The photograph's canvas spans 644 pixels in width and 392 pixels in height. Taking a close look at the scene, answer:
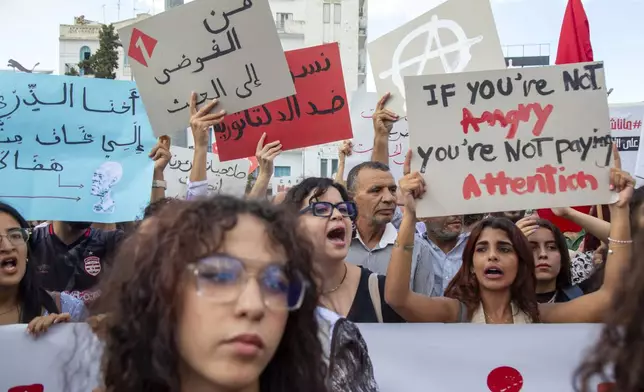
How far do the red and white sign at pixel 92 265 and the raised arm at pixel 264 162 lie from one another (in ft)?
3.24

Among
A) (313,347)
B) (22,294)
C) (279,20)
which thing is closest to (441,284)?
(22,294)

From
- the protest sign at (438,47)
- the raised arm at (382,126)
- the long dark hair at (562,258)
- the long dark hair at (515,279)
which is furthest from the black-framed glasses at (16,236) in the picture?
the long dark hair at (562,258)

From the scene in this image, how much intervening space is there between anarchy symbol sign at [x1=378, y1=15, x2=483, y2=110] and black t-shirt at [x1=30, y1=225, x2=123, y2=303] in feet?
6.29

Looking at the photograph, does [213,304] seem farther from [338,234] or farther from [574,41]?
[574,41]

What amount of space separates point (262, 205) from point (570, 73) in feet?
6.75

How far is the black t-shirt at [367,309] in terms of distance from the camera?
3037 mm

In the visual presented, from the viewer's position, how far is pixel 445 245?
441 cm

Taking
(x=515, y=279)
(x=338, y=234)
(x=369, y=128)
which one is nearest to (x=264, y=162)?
(x=338, y=234)

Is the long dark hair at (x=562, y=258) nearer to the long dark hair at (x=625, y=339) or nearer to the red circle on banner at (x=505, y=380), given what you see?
the red circle on banner at (x=505, y=380)

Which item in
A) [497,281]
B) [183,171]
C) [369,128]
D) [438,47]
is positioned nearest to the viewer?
[497,281]

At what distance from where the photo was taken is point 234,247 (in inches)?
60.0

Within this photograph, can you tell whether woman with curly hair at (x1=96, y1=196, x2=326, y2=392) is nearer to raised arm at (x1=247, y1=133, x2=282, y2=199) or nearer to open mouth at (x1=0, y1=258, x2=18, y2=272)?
open mouth at (x1=0, y1=258, x2=18, y2=272)

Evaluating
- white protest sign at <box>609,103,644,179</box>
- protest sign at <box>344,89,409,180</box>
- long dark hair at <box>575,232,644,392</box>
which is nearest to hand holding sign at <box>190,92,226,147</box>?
long dark hair at <box>575,232,644,392</box>

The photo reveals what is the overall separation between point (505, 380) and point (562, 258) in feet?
3.06
